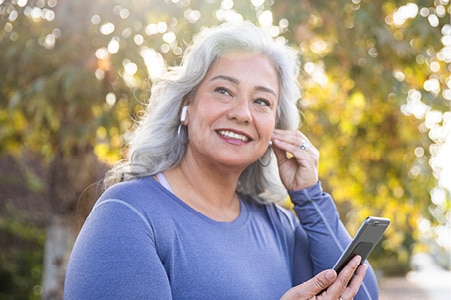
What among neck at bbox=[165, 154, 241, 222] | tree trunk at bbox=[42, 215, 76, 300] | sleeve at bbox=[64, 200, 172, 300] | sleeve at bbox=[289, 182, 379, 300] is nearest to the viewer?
sleeve at bbox=[64, 200, 172, 300]

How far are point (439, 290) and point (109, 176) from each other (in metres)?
16.5

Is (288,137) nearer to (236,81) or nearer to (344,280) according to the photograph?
(236,81)

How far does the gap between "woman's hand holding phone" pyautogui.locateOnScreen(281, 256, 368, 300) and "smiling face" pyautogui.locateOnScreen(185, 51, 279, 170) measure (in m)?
0.48

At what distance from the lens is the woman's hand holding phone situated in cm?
183

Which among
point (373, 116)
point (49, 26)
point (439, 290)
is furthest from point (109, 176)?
point (439, 290)

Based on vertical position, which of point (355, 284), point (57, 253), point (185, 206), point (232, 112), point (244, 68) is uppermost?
point (244, 68)

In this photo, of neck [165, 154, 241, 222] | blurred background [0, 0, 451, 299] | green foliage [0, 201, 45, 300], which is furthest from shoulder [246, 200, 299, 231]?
green foliage [0, 201, 45, 300]

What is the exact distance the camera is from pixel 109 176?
227 centimetres

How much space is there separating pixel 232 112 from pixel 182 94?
0.73 ft

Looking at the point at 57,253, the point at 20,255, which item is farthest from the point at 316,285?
the point at 20,255

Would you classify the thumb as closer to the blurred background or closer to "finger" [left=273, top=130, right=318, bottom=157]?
"finger" [left=273, top=130, right=318, bottom=157]

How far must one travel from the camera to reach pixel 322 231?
2.35 metres

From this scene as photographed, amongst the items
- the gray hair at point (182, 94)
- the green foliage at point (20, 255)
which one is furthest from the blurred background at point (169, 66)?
the green foliage at point (20, 255)

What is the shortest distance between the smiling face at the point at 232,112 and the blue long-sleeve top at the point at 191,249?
22cm
